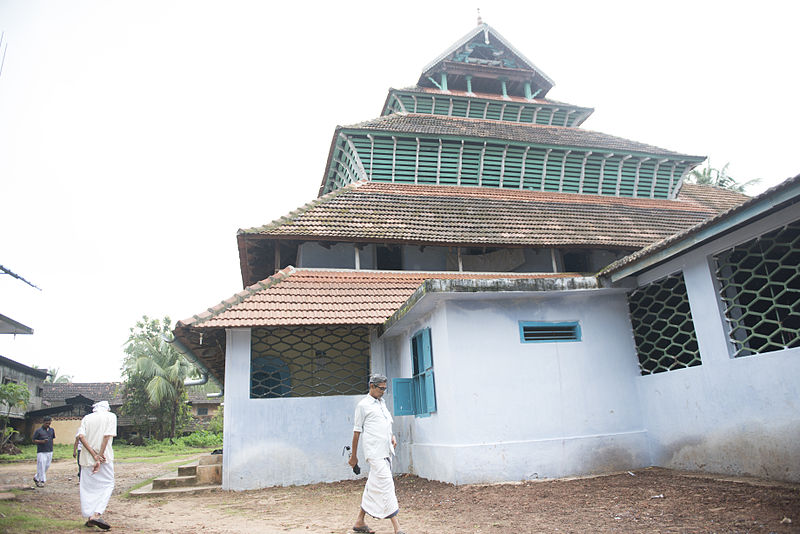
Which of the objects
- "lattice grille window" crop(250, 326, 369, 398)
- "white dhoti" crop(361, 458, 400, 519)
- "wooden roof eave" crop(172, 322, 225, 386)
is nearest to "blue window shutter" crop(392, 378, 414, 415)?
"lattice grille window" crop(250, 326, 369, 398)

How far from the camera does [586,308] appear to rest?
7.95 m

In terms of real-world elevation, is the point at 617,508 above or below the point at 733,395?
below

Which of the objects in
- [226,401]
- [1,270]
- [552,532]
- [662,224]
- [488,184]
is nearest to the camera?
[552,532]

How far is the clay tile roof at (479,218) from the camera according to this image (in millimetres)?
10602

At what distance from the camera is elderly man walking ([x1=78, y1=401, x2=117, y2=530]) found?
581 centimetres

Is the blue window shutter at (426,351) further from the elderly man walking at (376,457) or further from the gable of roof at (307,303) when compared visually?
the elderly man walking at (376,457)

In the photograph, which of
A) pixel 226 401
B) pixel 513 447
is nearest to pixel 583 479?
pixel 513 447

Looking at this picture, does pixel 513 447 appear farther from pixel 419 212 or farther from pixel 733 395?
pixel 419 212

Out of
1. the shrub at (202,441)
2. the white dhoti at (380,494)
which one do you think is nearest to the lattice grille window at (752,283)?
the white dhoti at (380,494)

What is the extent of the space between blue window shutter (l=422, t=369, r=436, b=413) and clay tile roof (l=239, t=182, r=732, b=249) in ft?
11.1

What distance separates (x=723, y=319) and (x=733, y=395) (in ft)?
2.93

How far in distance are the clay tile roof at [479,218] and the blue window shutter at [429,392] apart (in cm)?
338

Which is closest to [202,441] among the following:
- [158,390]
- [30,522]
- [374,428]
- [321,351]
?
[158,390]

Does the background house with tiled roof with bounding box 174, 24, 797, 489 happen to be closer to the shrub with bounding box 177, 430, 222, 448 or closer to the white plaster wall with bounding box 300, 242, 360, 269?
the white plaster wall with bounding box 300, 242, 360, 269
